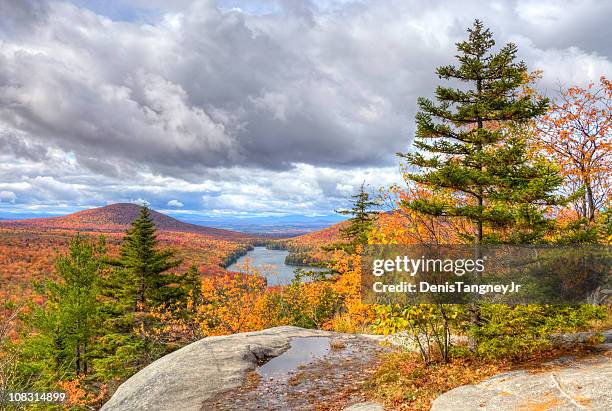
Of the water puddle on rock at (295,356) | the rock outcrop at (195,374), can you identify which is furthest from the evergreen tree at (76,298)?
the water puddle on rock at (295,356)

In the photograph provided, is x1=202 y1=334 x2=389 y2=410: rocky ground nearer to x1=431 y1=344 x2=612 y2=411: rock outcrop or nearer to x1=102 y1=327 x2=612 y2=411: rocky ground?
x1=102 y1=327 x2=612 y2=411: rocky ground

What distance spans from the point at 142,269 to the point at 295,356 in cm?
2382

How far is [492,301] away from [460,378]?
1937 millimetres

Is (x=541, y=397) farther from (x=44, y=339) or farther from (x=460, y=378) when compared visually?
(x=44, y=339)

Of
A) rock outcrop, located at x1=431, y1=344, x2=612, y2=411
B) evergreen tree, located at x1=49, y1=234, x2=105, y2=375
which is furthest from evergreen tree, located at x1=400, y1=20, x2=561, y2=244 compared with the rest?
evergreen tree, located at x1=49, y1=234, x2=105, y2=375

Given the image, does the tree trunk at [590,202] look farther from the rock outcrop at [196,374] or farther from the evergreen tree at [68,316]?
the evergreen tree at [68,316]

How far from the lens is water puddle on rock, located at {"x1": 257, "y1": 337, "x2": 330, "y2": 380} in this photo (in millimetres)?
12180

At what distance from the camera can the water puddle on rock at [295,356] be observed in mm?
12180

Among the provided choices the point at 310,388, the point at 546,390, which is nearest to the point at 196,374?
the point at 310,388

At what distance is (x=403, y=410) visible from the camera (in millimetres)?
8141

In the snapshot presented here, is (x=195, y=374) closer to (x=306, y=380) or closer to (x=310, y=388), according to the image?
(x=306, y=380)

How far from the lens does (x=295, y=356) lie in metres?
13.7

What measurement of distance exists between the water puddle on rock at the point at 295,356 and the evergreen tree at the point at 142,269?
21613 mm

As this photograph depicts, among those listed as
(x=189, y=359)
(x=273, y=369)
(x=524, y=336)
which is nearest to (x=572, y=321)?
(x=524, y=336)
